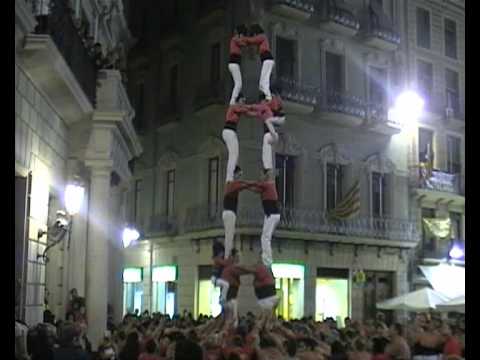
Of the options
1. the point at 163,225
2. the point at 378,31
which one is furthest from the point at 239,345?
the point at 378,31

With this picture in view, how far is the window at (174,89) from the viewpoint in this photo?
2636 cm

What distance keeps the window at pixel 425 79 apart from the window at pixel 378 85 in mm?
1738

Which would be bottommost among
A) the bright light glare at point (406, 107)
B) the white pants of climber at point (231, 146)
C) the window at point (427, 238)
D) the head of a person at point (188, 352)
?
the head of a person at point (188, 352)

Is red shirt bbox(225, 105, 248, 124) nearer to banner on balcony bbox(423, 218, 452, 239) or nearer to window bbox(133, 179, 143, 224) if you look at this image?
window bbox(133, 179, 143, 224)

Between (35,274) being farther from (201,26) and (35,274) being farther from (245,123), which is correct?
(201,26)

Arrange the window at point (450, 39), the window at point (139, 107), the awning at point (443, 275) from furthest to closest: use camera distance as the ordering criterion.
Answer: the window at point (450, 39) < the window at point (139, 107) < the awning at point (443, 275)

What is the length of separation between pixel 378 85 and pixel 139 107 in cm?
829

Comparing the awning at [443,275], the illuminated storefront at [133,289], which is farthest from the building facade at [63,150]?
the awning at [443,275]

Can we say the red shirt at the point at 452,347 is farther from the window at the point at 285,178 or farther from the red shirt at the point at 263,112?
the window at the point at 285,178

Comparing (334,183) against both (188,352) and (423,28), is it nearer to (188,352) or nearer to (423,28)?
(423,28)

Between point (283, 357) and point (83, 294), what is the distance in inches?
250
